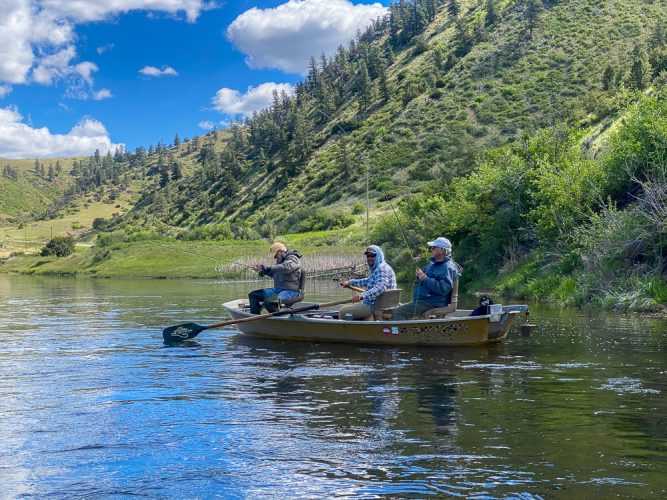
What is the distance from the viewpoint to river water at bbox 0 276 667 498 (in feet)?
23.9

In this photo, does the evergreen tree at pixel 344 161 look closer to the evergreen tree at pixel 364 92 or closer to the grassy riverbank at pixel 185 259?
the evergreen tree at pixel 364 92

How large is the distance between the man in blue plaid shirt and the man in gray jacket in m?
1.91

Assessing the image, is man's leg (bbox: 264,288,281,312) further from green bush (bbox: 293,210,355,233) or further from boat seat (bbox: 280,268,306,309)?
green bush (bbox: 293,210,355,233)

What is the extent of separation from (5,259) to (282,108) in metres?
70.2

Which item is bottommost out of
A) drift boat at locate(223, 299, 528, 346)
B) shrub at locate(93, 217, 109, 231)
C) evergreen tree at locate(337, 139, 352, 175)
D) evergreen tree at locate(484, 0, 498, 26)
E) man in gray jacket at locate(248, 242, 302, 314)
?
drift boat at locate(223, 299, 528, 346)

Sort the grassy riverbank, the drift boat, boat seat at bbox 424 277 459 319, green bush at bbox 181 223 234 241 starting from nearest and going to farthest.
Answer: the drift boat < boat seat at bbox 424 277 459 319 < the grassy riverbank < green bush at bbox 181 223 234 241

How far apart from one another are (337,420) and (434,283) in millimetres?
6567

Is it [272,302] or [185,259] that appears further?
[185,259]

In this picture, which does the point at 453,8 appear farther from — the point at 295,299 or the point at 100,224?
the point at 295,299

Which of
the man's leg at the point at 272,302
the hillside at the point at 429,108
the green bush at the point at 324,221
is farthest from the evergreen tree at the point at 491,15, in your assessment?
the man's leg at the point at 272,302

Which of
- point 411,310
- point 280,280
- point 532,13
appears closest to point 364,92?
point 532,13

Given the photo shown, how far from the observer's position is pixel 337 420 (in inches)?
385

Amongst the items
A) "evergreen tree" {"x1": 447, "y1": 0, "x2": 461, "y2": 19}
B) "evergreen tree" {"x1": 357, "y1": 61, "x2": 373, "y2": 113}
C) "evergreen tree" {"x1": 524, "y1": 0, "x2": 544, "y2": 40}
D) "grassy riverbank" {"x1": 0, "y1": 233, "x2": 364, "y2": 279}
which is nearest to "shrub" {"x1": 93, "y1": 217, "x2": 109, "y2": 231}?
"grassy riverbank" {"x1": 0, "y1": 233, "x2": 364, "y2": 279}

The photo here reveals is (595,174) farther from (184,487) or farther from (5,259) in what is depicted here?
(5,259)
